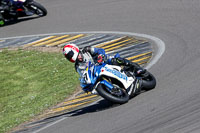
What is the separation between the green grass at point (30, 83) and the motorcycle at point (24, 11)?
327 cm

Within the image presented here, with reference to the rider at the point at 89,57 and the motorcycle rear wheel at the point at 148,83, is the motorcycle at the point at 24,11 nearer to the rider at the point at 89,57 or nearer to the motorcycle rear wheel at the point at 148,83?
the rider at the point at 89,57

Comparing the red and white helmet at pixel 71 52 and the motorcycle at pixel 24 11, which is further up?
the red and white helmet at pixel 71 52

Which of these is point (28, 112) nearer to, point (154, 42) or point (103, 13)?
point (154, 42)

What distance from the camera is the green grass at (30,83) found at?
1223 cm

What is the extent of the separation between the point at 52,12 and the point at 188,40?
Result: 28.0 feet

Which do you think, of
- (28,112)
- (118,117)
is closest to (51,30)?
(28,112)

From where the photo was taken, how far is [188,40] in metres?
13.5

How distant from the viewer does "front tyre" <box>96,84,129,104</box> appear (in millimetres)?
9234

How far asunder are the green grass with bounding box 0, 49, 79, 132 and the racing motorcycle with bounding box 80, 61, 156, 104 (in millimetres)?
2900

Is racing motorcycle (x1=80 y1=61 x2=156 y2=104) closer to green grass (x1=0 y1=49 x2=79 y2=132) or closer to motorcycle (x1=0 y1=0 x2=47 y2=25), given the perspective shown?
green grass (x1=0 y1=49 x2=79 y2=132)

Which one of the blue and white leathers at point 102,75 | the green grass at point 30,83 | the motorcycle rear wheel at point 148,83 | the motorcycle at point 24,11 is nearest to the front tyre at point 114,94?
the blue and white leathers at point 102,75

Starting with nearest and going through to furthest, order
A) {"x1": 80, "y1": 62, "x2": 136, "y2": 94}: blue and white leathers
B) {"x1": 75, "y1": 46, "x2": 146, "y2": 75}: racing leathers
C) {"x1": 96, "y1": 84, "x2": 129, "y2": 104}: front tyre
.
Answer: {"x1": 96, "y1": 84, "x2": 129, "y2": 104}: front tyre
{"x1": 80, "y1": 62, "x2": 136, "y2": 94}: blue and white leathers
{"x1": 75, "y1": 46, "x2": 146, "y2": 75}: racing leathers

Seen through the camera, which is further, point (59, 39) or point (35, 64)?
point (59, 39)

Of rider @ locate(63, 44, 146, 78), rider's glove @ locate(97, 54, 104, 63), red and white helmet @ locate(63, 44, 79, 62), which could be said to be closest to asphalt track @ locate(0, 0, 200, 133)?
rider @ locate(63, 44, 146, 78)
